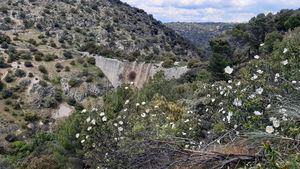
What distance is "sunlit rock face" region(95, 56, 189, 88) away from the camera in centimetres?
4591

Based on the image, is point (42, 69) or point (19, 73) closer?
point (19, 73)

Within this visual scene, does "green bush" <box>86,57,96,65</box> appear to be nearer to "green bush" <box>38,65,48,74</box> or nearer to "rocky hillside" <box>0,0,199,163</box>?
"rocky hillside" <box>0,0,199,163</box>

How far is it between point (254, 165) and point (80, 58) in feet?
183

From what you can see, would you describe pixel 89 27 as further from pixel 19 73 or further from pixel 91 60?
pixel 19 73

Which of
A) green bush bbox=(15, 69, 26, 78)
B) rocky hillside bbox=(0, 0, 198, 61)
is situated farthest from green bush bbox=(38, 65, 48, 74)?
rocky hillside bbox=(0, 0, 198, 61)

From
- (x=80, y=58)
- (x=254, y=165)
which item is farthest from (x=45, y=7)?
(x=254, y=165)

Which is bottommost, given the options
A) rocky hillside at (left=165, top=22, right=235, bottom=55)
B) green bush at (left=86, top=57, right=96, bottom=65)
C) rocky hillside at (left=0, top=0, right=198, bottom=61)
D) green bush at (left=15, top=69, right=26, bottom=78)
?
rocky hillside at (left=165, top=22, right=235, bottom=55)

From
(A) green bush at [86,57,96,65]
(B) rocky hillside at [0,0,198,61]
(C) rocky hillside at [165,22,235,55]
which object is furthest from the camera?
(C) rocky hillside at [165,22,235,55]

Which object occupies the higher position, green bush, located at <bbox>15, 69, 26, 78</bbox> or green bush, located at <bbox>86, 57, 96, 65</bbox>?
green bush, located at <bbox>86, 57, 96, 65</bbox>

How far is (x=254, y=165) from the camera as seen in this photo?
4602 mm

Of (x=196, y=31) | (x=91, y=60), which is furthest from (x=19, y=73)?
(x=196, y=31)

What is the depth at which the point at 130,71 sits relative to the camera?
51.1m

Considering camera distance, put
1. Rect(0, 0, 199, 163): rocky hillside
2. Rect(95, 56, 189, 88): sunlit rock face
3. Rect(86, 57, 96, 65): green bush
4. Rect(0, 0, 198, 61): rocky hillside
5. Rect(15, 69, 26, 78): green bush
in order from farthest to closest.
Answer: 1. Rect(0, 0, 198, 61): rocky hillside
2. Rect(86, 57, 96, 65): green bush
3. Rect(15, 69, 26, 78): green bush
4. Rect(0, 0, 199, 163): rocky hillside
5. Rect(95, 56, 189, 88): sunlit rock face

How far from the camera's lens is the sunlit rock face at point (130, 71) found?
45906 millimetres
